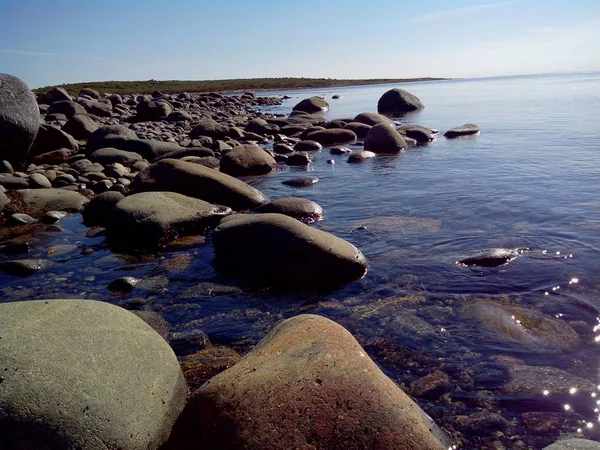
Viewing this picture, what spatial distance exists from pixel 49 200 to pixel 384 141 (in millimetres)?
10238

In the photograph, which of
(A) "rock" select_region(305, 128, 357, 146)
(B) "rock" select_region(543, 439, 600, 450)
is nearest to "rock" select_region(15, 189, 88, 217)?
(B) "rock" select_region(543, 439, 600, 450)

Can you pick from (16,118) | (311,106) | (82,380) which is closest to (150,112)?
(311,106)

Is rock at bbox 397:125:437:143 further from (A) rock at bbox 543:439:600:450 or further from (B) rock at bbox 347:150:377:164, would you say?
(A) rock at bbox 543:439:600:450

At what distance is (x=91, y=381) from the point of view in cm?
306

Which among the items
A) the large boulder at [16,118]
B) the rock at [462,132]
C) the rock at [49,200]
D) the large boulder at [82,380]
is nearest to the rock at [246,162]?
the rock at [49,200]

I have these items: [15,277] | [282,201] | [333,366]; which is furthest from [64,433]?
[282,201]

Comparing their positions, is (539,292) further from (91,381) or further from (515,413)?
(91,381)

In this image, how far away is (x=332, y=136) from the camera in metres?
19.0

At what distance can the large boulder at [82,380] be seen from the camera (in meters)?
2.78

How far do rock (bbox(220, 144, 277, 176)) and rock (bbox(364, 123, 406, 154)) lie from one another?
4249 millimetres

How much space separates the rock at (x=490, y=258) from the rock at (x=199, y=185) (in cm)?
430

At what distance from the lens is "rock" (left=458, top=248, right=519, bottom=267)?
6.20 m

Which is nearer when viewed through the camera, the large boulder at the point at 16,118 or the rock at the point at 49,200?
the rock at the point at 49,200

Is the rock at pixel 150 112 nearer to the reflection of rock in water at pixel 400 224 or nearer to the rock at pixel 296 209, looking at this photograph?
the rock at pixel 296 209
